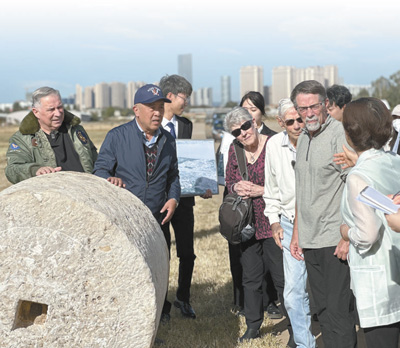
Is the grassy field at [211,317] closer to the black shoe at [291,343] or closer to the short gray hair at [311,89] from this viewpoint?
the black shoe at [291,343]

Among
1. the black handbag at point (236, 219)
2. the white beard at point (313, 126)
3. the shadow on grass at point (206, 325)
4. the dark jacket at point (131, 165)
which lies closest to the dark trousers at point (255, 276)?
the black handbag at point (236, 219)

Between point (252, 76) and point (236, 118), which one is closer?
point (236, 118)

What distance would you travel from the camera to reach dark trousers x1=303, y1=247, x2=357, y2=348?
4293 mm

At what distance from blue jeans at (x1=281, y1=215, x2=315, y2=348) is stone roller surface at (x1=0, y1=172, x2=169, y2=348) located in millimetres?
1299

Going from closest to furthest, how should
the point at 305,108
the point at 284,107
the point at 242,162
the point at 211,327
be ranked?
the point at 305,108 < the point at 284,107 < the point at 242,162 < the point at 211,327

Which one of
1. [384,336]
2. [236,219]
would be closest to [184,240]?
[236,219]

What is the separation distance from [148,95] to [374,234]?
2439mm

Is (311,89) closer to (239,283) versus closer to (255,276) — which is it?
(255,276)

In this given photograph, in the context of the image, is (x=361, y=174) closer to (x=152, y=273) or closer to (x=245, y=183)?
(x=152, y=273)

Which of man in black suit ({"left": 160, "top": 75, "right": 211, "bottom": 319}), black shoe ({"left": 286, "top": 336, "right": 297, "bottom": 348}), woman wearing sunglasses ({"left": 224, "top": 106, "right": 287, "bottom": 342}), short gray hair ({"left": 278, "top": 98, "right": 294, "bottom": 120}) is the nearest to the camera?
short gray hair ({"left": 278, "top": 98, "right": 294, "bottom": 120})

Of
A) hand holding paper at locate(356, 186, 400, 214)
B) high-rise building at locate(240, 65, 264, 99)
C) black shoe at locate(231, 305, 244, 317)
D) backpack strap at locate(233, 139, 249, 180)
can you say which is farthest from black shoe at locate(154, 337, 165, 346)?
high-rise building at locate(240, 65, 264, 99)

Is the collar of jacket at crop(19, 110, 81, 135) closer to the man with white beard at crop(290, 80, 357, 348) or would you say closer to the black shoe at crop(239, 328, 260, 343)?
the man with white beard at crop(290, 80, 357, 348)

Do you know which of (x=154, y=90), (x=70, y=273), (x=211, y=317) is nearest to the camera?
(x=70, y=273)

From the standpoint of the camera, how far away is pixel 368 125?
136 inches
